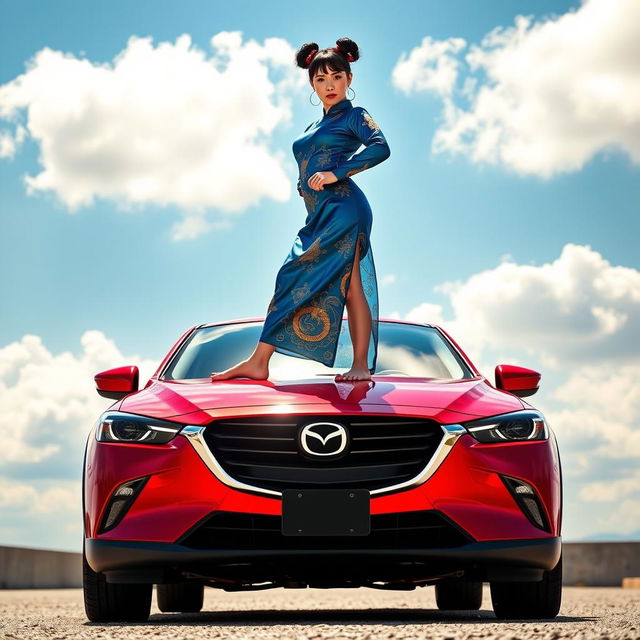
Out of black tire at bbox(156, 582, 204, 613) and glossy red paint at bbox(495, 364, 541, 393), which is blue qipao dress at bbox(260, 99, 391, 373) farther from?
black tire at bbox(156, 582, 204, 613)

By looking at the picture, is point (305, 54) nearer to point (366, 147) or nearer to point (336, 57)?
point (336, 57)

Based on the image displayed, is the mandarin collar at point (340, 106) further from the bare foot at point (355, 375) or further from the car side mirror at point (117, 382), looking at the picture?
the car side mirror at point (117, 382)

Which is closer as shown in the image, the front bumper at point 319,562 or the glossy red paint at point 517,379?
the front bumper at point 319,562

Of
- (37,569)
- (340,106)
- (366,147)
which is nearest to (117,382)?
(366,147)

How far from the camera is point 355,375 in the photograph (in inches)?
215

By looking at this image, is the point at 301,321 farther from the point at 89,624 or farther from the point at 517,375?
the point at 89,624

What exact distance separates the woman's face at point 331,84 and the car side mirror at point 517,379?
1733 millimetres

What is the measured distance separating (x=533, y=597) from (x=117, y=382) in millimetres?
2253

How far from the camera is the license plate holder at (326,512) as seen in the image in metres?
4.52

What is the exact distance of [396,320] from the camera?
655cm

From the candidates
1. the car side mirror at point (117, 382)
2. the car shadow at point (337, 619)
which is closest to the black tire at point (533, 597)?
the car shadow at point (337, 619)

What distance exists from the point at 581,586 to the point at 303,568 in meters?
13.9

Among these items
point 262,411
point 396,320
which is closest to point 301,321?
point 396,320

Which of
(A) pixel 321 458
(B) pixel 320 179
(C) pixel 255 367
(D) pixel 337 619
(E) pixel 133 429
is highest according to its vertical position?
(B) pixel 320 179
